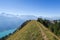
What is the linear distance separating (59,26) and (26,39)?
67295 millimetres

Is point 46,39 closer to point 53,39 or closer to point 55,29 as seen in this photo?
point 53,39

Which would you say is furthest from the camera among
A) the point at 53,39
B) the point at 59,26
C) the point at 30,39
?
the point at 59,26

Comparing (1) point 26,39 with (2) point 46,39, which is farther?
(1) point 26,39

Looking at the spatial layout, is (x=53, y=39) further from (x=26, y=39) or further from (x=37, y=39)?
(x=26, y=39)

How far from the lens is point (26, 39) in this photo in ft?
193

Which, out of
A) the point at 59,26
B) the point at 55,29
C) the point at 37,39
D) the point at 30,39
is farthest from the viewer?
the point at 59,26

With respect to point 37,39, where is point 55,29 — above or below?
below

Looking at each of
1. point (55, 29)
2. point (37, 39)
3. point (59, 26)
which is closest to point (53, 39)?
point (37, 39)

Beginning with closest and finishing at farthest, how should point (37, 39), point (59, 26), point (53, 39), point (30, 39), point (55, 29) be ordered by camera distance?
1. point (53, 39)
2. point (37, 39)
3. point (30, 39)
4. point (55, 29)
5. point (59, 26)

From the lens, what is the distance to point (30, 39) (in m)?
56.2

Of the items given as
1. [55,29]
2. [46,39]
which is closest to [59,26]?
[55,29]

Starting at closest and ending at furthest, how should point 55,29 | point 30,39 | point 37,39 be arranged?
point 37,39 → point 30,39 → point 55,29

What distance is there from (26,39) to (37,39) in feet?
24.7

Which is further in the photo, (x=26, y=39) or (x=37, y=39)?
(x=26, y=39)
